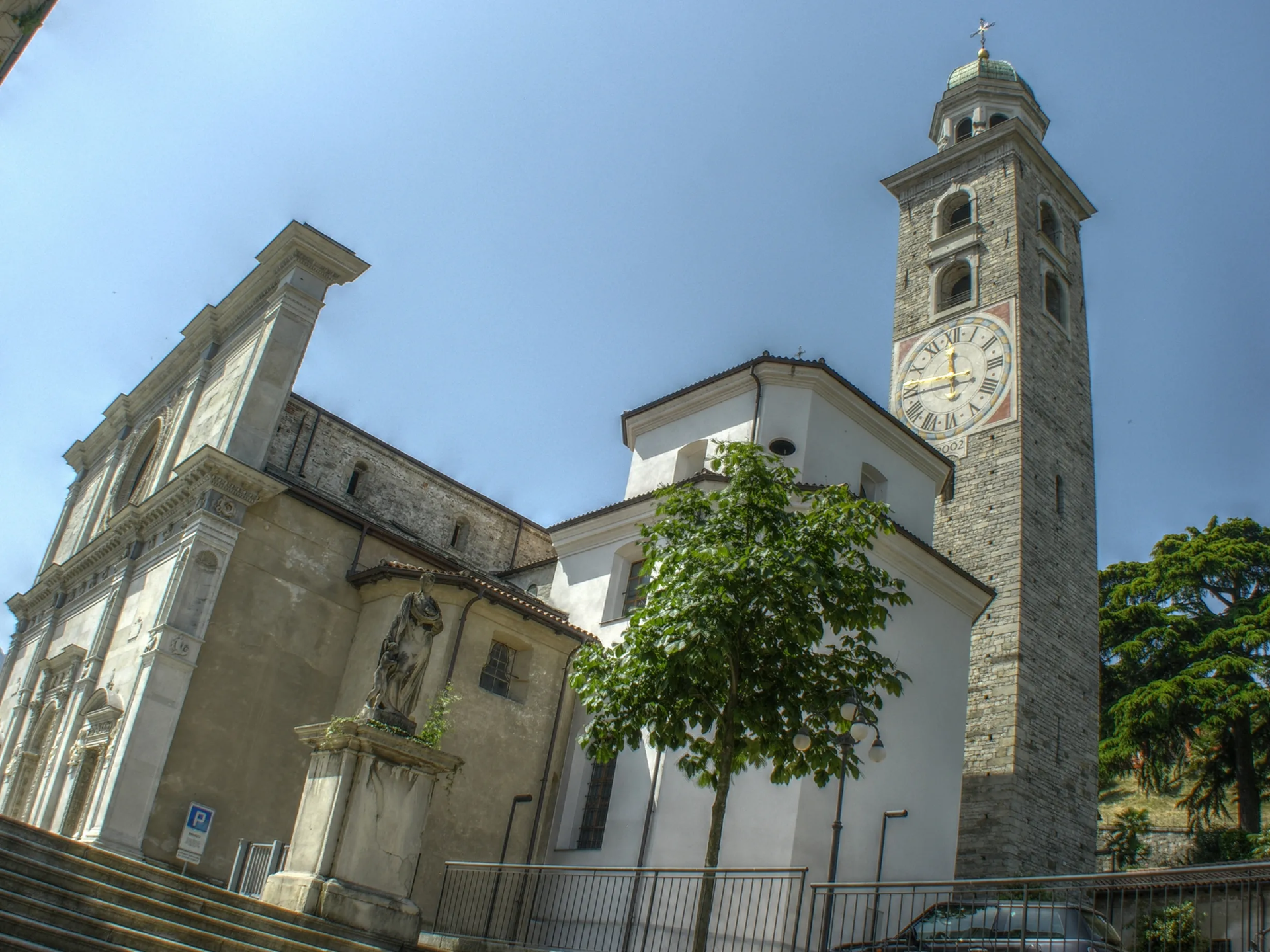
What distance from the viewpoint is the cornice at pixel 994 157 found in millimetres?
36156

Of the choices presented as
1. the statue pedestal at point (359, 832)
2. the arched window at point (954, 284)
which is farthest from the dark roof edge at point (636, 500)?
the arched window at point (954, 284)

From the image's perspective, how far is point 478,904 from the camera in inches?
653

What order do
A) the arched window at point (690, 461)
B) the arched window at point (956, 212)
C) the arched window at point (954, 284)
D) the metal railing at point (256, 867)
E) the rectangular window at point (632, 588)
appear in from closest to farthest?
the metal railing at point (256, 867)
the rectangular window at point (632, 588)
the arched window at point (690, 461)
the arched window at point (954, 284)
the arched window at point (956, 212)

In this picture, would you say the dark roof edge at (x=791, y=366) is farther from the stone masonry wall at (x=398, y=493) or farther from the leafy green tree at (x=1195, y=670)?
the leafy green tree at (x=1195, y=670)

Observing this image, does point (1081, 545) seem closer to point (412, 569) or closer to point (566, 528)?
point (566, 528)

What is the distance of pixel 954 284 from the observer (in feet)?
117

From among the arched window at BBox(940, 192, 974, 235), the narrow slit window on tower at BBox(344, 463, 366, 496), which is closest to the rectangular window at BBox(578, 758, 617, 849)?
the narrow slit window on tower at BBox(344, 463, 366, 496)

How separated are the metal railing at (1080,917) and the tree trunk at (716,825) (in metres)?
1.04

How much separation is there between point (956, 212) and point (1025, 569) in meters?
15.0

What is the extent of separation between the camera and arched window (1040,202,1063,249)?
120ft

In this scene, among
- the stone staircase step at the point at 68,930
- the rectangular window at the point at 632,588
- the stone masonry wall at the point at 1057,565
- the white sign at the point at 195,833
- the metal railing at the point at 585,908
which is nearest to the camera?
the stone staircase step at the point at 68,930

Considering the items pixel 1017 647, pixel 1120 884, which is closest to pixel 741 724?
pixel 1120 884

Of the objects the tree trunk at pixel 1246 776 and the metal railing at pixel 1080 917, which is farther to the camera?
the tree trunk at pixel 1246 776

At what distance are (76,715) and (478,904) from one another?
8.67m
